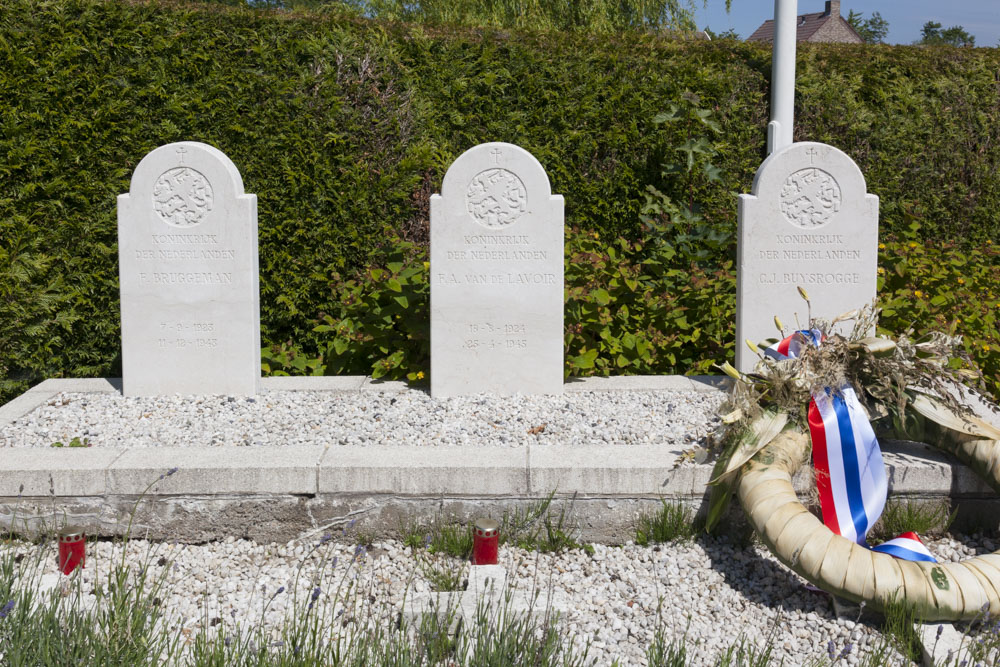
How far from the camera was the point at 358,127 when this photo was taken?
6707mm

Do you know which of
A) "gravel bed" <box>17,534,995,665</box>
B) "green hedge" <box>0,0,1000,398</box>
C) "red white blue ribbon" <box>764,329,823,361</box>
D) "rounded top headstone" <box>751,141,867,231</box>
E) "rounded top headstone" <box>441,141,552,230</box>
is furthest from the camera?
"green hedge" <box>0,0,1000,398</box>

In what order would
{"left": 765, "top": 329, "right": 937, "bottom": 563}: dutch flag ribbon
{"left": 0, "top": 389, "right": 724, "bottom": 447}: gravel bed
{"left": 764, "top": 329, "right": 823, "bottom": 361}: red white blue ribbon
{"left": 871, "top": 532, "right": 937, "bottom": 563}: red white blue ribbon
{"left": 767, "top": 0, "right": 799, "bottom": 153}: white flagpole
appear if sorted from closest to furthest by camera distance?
{"left": 871, "top": 532, "right": 937, "bottom": 563}: red white blue ribbon → {"left": 765, "top": 329, "right": 937, "bottom": 563}: dutch flag ribbon → {"left": 764, "top": 329, "right": 823, "bottom": 361}: red white blue ribbon → {"left": 0, "top": 389, "right": 724, "bottom": 447}: gravel bed → {"left": 767, "top": 0, "right": 799, "bottom": 153}: white flagpole

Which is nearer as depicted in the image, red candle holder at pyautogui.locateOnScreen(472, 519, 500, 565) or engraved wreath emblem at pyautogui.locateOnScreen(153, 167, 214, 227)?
red candle holder at pyautogui.locateOnScreen(472, 519, 500, 565)

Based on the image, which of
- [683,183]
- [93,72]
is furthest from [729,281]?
[93,72]

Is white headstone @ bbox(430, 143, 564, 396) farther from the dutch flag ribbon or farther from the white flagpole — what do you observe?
the white flagpole

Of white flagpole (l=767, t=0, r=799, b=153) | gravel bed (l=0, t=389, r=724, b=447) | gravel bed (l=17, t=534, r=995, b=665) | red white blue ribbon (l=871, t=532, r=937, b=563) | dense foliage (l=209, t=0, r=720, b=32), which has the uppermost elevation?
dense foliage (l=209, t=0, r=720, b=32)

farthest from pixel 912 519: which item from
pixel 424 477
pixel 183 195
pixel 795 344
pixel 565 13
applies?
pixel 565 13

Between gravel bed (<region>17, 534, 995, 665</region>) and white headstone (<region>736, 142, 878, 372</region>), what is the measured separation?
6.43 ft

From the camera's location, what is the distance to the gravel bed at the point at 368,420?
4348 mm

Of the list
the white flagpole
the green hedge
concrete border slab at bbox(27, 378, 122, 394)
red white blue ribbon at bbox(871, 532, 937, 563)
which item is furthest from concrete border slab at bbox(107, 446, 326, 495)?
the white flagpole

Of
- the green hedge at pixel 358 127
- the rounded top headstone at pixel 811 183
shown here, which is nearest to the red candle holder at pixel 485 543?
the rounded top headstone at pixel 811 183

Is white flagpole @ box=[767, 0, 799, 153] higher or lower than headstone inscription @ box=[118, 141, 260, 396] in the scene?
higher

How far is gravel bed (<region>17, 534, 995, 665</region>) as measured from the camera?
117 inches

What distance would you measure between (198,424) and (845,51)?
6203 mm
